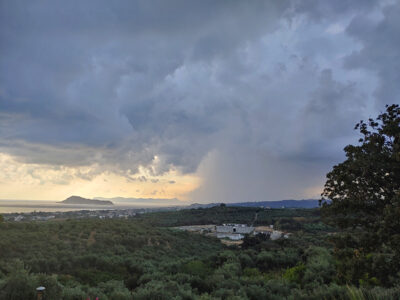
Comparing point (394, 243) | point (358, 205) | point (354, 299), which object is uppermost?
point (358, 205)

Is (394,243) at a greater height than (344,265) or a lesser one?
greater

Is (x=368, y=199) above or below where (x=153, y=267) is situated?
above

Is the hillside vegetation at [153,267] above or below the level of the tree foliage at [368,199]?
below

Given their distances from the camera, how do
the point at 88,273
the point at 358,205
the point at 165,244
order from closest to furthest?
the point at 358,205, the point at 88,273, the point at 165,244

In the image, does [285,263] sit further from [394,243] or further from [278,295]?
[394,243]

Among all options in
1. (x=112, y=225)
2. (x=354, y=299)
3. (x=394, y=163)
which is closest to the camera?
(x=354, y=299)

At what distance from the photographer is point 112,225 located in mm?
37000

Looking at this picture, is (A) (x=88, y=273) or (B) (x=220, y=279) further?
(A) (x=88, y=273)

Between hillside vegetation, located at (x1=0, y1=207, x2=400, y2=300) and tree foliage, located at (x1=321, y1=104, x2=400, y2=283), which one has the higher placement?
tree foliage, located at (x1=321, y1=104, x2=400, y2=283)

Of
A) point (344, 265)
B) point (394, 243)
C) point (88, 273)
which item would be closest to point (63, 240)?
point (88, 273)

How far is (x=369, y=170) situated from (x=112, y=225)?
33741 mm

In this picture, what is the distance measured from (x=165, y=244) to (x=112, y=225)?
25.0ft

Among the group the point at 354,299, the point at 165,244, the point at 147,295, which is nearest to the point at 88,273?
the point at 147,295

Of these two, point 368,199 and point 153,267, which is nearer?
point 368,199
